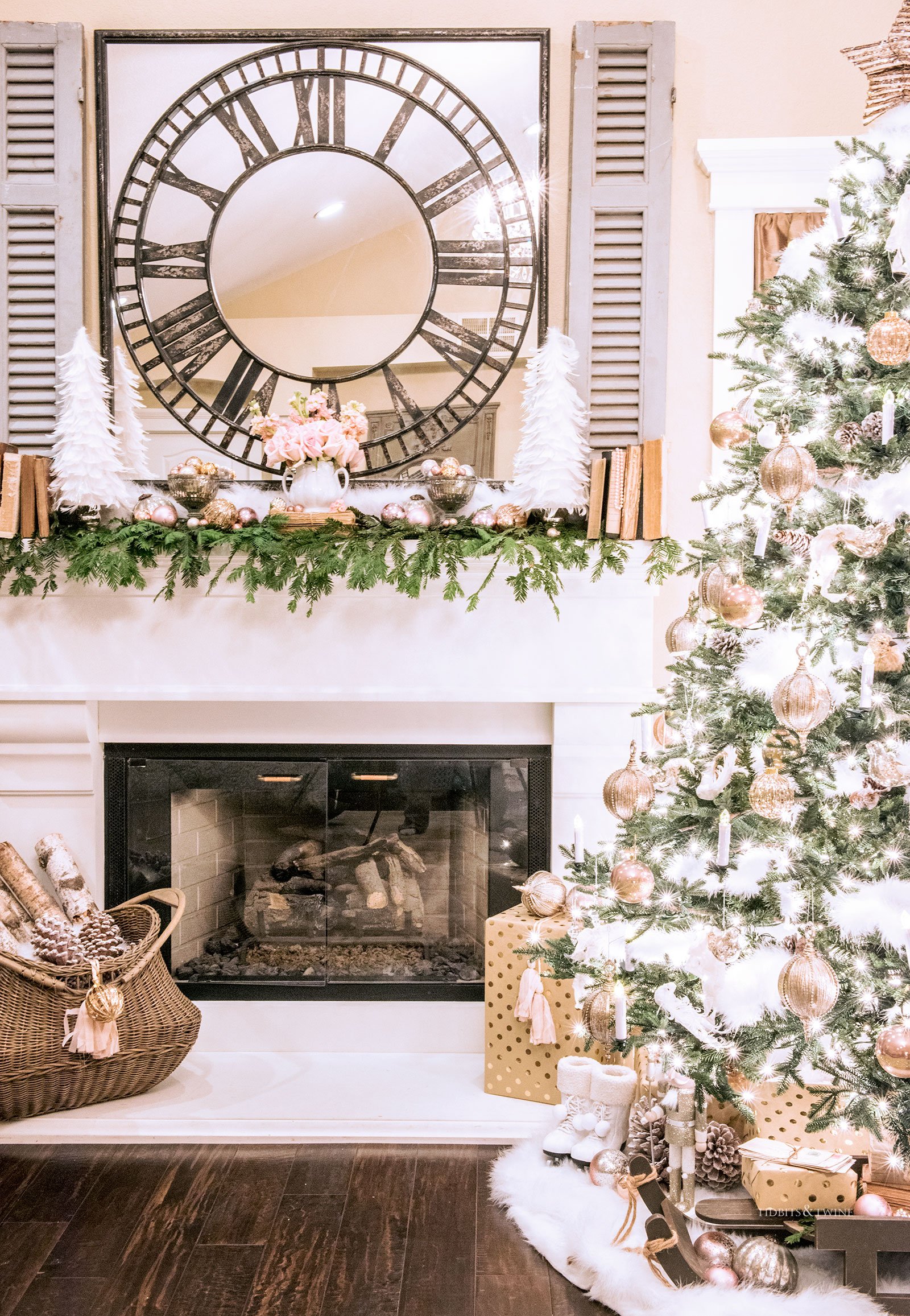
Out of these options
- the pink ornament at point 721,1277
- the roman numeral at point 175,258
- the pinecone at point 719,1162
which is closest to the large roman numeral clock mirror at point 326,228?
the roman numeral at point 175,258

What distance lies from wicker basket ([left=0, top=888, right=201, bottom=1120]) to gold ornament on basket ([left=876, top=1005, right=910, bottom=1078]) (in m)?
1.71

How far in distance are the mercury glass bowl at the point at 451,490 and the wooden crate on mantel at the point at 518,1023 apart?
110 cm

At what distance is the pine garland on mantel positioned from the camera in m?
2.74

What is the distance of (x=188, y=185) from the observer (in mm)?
2943

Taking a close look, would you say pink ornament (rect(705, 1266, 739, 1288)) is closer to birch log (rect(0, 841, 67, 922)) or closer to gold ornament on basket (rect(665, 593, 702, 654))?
gold ornament on basket (rect(665, 593, 702, 654))

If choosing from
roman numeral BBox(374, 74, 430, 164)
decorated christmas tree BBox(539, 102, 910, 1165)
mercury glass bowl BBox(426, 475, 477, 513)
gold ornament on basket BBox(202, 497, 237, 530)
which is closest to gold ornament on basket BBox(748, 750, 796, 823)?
decorated christmas tree BBox(539, 102, 910, 1165)

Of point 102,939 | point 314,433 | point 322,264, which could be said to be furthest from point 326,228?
point 102,939

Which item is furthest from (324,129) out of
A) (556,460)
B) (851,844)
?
(851,844)

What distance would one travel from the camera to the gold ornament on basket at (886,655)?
1.99m

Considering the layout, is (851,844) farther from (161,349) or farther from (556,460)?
(161,349)

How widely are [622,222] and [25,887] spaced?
7.95ft

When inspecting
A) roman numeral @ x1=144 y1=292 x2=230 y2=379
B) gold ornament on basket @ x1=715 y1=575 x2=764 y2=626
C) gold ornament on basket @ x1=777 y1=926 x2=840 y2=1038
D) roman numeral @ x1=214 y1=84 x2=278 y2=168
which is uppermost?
roman numeral @ x1=214 y1=84 x2=278 y2=168

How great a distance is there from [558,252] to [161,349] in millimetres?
1151

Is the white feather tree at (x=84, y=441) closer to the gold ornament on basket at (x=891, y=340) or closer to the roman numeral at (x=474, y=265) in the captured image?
the roman numeral at (x=474, y=265)
